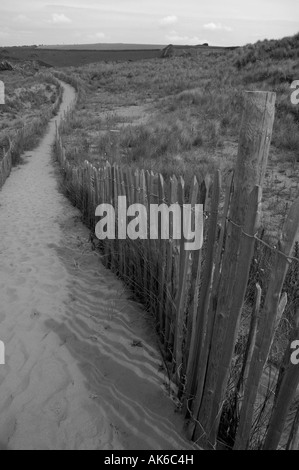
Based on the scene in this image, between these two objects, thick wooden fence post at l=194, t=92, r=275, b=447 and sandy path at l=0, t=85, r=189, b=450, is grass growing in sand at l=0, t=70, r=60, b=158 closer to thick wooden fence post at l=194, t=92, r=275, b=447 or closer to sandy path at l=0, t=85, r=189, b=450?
sandy path at l=0, t=85, r=189, b=450

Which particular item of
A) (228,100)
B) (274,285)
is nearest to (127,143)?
(228,100)

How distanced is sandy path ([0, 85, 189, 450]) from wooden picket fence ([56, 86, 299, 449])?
23cm

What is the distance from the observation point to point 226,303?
6.56 feet

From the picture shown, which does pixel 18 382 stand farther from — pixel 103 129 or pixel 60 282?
pixel 103 129

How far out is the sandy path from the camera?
2414 millimetres

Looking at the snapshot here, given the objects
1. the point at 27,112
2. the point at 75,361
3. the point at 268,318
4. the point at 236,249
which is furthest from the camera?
the point at 27,112

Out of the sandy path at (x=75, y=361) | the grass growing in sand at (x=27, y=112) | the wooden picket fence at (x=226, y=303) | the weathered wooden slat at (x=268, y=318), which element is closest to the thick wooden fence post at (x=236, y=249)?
the wooden picket fence at (x=226, y=303)

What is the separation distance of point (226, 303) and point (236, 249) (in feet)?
0.98

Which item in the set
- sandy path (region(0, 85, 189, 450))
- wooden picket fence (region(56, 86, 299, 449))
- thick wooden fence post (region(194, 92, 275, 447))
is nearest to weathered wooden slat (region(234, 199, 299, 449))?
wooden picket fence (region(56, 86, 299, 449))

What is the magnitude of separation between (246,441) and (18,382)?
1763 mm

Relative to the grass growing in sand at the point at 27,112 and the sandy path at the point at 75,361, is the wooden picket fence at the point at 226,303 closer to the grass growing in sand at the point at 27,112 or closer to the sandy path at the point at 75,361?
the sandy path at the point at 75,361

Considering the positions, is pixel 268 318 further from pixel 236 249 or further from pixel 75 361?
pixel 75 361

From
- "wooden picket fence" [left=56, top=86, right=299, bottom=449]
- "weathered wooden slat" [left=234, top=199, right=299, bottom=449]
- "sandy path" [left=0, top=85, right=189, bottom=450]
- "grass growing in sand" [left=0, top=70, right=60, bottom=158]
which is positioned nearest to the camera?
"weathered wooden slat" [left=234, top=199, right=299, bottom=449]

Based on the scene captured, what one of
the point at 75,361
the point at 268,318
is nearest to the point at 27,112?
the point at 75,361
